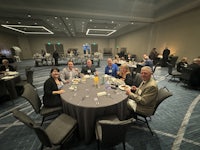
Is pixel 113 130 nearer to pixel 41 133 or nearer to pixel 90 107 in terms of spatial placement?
pixel 90 107

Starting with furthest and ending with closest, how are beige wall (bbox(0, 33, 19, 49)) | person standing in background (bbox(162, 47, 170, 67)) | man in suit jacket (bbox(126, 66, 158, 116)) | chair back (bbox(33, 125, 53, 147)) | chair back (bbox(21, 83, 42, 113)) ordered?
beige wall (bbox(0, 33, 19, 49)), person standing in background (bbox(162, 47, 170, 67)), chair back (bbox(21, 83, 42, 113)), man in suit jacket (bbox(126, 66, 158, 116)), chair back (bbox(33, 125, 53, 147))

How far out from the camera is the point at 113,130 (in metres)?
1.30

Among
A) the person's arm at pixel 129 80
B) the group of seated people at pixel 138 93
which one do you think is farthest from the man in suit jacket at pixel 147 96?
the person's arm at pixel 129 80

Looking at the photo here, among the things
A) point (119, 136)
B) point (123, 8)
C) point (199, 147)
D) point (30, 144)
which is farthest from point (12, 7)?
point (199, 147)

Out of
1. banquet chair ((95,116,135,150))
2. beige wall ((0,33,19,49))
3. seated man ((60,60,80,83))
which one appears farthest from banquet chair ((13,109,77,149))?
beige wall ((0,33,19,49))

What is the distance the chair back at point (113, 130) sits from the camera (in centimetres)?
119

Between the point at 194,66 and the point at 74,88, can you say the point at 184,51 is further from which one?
the point at 74,88

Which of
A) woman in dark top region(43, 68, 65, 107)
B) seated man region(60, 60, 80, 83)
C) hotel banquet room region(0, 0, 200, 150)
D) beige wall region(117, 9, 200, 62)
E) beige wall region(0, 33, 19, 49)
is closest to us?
hotel banquet room region(0, 0, 200, 150)

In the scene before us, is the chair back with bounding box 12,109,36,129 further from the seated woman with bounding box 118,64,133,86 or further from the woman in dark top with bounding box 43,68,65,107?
the seated woman with bounding box 118,64,133,86

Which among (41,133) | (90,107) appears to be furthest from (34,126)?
(90,107)

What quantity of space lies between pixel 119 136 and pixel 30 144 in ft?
5.90

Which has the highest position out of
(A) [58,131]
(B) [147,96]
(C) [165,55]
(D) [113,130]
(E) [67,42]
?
(E) [67,42]

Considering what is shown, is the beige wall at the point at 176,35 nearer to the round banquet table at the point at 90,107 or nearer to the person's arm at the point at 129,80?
the person's arm at the point at 129,80

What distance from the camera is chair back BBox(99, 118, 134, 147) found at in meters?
1.19
